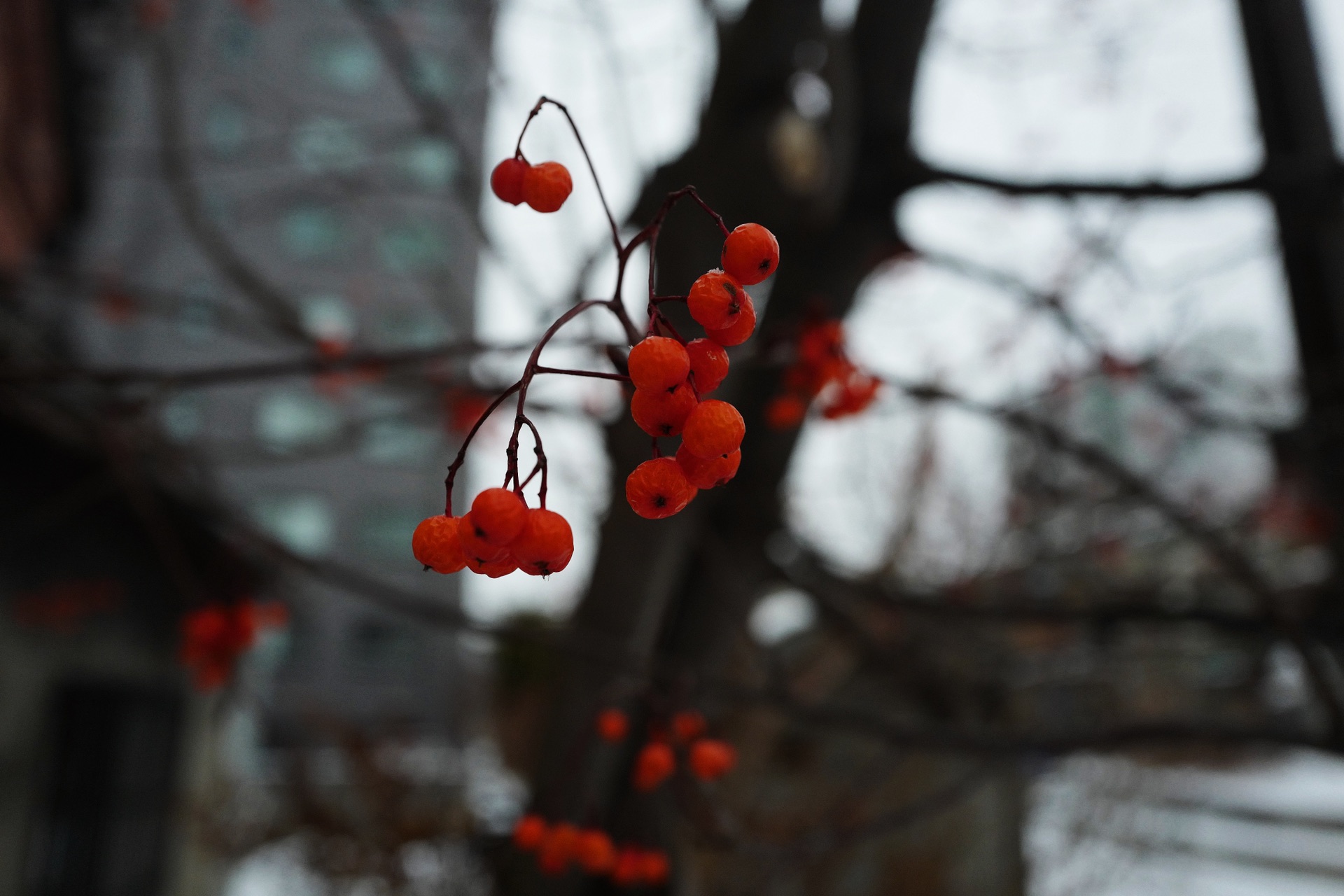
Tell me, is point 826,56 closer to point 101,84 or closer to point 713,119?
point 713,119

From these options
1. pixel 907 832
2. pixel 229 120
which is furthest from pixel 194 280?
pixel 907 832

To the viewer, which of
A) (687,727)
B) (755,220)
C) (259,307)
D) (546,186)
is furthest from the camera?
(259,307)

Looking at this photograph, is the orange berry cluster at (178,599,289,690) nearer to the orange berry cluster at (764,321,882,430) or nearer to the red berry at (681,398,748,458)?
the orange berry cluster at (764,321,882,430)

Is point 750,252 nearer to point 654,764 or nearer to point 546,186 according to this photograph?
point 546,186

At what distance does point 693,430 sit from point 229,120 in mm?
27770

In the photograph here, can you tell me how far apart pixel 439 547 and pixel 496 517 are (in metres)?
0.09

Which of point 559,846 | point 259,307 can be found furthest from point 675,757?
A: point 259,307

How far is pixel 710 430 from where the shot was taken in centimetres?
76

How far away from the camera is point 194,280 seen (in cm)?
2145

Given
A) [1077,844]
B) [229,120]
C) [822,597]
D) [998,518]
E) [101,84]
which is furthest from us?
[229,120]

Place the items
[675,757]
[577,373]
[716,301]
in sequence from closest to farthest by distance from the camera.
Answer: [577,373], [716,301], [675,757]

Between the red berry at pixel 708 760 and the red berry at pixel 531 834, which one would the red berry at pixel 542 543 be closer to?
the red berry at pixel 708 760

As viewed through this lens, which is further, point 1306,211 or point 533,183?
point 1306,211

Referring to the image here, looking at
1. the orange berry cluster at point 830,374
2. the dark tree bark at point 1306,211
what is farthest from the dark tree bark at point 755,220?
the dark tree bark at point 1306,211
